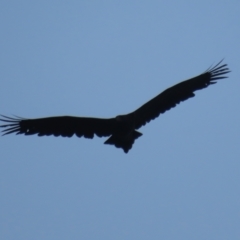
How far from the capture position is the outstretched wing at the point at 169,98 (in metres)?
18.1

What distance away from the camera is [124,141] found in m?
17.6

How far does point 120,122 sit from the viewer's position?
57.8ft

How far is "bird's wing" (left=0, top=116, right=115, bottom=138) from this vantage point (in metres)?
17.7

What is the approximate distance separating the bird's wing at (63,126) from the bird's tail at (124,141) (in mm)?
403

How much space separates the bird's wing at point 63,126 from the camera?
1773 centimetres

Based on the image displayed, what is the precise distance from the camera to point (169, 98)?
59.8ft

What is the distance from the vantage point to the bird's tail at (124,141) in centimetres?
1755

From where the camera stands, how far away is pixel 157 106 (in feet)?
59.9

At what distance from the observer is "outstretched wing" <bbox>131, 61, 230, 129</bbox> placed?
18094mm

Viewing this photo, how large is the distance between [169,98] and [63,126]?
8.69ft

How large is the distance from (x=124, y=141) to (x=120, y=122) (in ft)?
1.50

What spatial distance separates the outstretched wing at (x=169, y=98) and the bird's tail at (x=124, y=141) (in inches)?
22.7

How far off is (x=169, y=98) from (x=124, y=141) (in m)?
1.63

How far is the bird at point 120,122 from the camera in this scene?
1762 cm
